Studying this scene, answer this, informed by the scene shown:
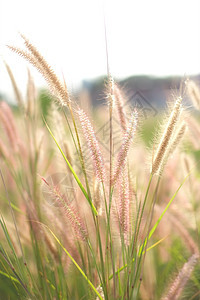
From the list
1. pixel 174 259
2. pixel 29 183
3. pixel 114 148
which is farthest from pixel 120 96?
pixel 174 259

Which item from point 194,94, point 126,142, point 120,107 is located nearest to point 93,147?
point 126,142

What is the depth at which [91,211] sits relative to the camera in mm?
813

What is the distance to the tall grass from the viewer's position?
73 cm

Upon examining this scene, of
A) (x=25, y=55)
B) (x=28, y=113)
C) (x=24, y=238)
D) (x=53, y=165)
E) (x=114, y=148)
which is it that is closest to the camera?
(x=25, y=55)

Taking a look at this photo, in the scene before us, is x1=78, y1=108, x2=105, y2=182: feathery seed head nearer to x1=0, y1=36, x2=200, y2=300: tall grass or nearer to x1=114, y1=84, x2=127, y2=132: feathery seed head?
x1=0, y1=36, x2=200, y2=300: tall grass

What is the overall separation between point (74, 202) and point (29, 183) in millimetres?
211

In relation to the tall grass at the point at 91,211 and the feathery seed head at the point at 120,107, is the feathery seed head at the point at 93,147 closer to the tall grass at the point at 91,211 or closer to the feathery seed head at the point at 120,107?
the tall grass at the point at 91,211

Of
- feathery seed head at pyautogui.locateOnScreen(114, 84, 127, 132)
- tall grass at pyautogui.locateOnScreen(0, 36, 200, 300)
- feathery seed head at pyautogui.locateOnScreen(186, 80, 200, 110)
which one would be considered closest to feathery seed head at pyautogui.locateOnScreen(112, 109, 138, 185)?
tall grass at pyautogui.locateOnScreen(0, 36, 200, 300)

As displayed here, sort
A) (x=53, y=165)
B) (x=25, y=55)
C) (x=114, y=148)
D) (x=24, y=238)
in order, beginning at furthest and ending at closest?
(x=53, y=165), (x=24, y=238), (x=114, y=148), (x=25, y=55)

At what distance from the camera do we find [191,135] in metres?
1.19

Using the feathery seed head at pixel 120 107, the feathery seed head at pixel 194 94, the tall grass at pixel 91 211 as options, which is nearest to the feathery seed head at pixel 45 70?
the tall grass at pixel 91 211

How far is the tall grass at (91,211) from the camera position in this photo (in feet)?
2.39

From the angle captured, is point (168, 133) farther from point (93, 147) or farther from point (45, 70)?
point (45, 70)

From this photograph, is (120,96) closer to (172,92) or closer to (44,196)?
(172,92)
